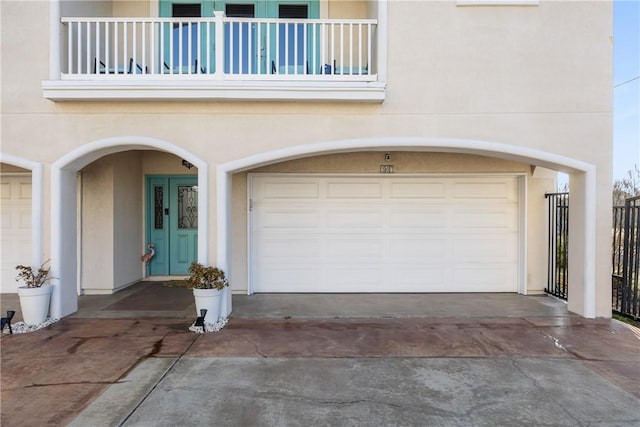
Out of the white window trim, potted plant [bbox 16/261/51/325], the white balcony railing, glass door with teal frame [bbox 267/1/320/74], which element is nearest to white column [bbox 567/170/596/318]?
the white window trim

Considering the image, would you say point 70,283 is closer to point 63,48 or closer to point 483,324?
point 63,48

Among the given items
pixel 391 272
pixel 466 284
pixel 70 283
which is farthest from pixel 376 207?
pixel 70 283

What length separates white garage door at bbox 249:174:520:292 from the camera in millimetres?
7746

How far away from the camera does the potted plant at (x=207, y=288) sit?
5593 millimetres

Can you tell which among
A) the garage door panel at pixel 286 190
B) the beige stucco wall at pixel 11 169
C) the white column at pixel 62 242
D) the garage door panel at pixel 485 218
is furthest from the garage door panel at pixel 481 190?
the beige stucco wall at pixel 11 169

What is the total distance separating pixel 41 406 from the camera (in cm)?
349

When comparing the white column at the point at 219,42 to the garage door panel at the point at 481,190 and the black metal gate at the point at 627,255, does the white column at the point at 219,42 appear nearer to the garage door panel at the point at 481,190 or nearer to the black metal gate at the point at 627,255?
the garage door panel at the point at 481,190

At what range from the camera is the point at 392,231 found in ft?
25.4

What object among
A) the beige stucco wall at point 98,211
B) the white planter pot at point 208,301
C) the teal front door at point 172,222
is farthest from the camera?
the teal front door at point 172,222

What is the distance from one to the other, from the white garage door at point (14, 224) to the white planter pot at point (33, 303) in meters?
2.43

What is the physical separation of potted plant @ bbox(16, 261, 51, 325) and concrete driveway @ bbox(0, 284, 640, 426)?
36 centimetres

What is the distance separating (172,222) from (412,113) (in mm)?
5786

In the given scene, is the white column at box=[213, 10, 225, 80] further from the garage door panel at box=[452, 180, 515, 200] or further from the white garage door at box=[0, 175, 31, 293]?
the garage door panel at box=[452, 180, 515, 200]

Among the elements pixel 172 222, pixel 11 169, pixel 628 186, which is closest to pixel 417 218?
pixel 172 222
